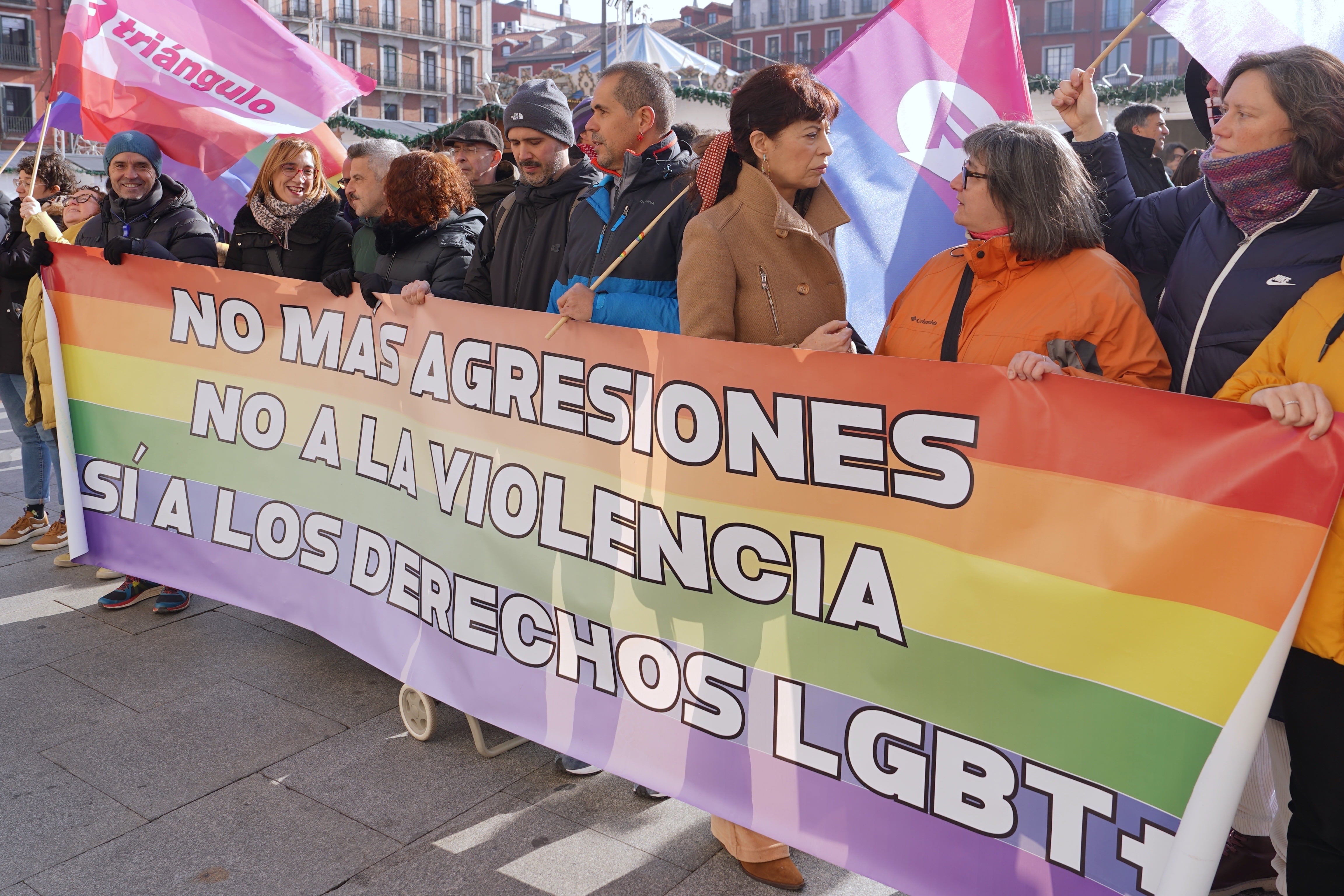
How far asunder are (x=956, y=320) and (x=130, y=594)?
3778mm

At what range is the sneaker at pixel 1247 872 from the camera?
2.54m

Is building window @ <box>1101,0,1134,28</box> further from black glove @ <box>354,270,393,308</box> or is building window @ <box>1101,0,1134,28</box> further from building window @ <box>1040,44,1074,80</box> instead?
black glove @ <box>354,270,393,308</box>

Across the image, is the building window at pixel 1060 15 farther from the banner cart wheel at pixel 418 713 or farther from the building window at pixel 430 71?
the banner cart wheel at pixel 418 713

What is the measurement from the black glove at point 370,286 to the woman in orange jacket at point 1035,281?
172 cm

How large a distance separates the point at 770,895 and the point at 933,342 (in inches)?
54.1

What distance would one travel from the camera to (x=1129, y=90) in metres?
12.3

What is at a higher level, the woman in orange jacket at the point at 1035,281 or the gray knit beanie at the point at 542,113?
the gray knit beanie at the point at 542,113

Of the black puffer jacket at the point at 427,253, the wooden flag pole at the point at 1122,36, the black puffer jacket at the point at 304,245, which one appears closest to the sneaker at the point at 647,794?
the black puffer jacket at the point at 427,253

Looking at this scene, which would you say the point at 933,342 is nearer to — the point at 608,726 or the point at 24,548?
the point at 608,726

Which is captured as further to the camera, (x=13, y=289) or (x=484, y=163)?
(x=13, y=289)

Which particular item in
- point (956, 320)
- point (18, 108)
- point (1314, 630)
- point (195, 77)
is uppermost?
point (18, 108)

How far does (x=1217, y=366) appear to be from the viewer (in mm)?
2170

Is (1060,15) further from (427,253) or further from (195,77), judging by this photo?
(427,253)

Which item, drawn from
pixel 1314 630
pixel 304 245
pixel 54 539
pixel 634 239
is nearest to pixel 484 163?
pixel 304 245
